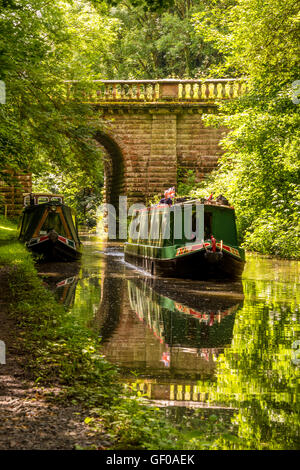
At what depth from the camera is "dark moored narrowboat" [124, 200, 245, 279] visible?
13.1 m

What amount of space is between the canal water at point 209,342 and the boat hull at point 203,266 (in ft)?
0.93

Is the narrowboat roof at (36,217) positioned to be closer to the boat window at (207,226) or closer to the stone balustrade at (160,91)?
the boat window at (207,226)

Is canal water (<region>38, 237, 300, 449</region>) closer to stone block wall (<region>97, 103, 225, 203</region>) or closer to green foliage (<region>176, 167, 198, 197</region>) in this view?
green foliage (<region>176, 167, 198, 197</region>)

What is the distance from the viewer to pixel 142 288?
12.5 metres

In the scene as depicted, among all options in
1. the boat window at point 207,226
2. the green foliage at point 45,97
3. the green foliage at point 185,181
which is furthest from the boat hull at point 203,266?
the green foliage at point 185,181

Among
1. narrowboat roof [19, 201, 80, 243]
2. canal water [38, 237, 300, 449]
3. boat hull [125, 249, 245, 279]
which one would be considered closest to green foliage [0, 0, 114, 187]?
narrowboat roof [19, 201, 80, 243]

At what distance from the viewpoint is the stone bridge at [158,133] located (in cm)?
2655

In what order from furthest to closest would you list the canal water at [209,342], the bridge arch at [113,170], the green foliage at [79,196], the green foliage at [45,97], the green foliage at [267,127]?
1. the green foliage at [79,196]
2. the bridge arch at [113,170]
3. the green foliage at [267,127]
4. the green foliage at [45,97]
5. the canal water at [209,342]

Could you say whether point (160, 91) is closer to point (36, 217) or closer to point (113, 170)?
point (113, 170)

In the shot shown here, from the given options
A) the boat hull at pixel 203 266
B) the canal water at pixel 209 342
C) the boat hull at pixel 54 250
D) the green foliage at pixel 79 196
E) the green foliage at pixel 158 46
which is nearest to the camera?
the canal water at pixel 209 342

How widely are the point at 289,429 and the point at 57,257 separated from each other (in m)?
14.2

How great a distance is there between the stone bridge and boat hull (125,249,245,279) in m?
13.2

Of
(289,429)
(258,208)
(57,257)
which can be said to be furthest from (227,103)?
(289,429)

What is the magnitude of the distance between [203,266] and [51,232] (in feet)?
19.0
